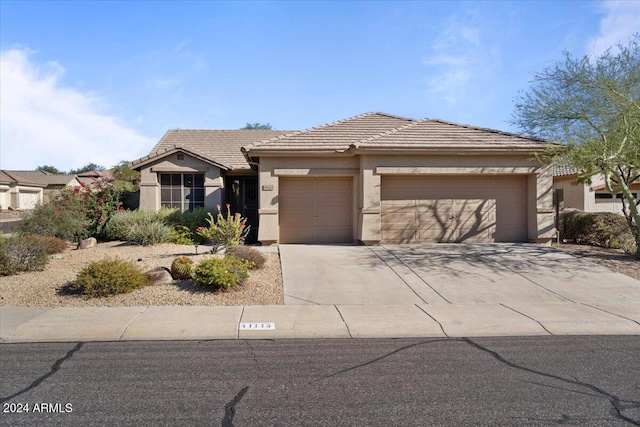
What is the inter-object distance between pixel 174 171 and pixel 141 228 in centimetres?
506

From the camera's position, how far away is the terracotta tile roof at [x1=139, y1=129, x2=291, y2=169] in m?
22.8

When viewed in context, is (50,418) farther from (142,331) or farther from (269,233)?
(269,233)

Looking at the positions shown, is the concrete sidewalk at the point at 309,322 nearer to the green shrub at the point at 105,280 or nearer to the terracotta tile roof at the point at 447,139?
the green shrub at the point at 105,280

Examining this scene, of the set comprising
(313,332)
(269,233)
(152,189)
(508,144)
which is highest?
(508,144)

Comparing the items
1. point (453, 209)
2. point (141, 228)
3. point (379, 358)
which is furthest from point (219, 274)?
point (453, 209)

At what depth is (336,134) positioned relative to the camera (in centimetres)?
1788

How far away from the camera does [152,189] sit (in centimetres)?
2006

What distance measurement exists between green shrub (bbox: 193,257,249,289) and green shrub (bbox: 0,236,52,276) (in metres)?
4.38

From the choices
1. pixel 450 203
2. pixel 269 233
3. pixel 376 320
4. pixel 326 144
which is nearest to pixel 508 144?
pixel 450 203

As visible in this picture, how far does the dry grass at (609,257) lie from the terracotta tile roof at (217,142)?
12.9m

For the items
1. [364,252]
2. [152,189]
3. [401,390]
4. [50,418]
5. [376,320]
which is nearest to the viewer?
[50,418]

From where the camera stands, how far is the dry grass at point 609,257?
13.1m

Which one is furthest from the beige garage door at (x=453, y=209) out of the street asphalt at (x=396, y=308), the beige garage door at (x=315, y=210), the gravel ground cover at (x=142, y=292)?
the gravel ground cover at (x=142, y=292)

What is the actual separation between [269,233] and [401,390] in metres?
11.1
